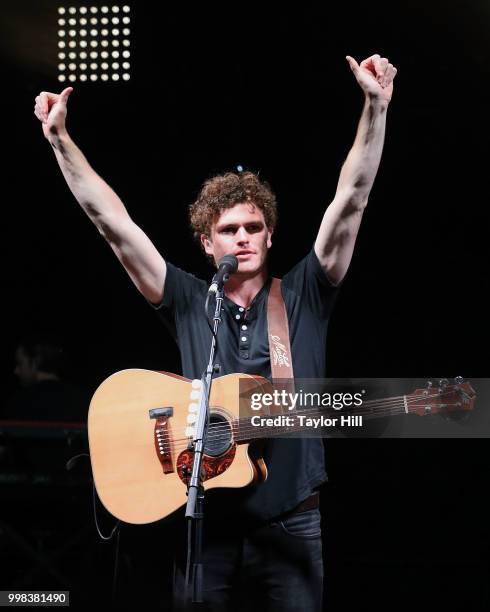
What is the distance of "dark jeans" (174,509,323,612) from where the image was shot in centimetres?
286

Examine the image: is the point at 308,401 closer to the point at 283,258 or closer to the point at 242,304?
the point at 242,304

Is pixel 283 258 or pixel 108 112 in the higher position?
pixel 108 112

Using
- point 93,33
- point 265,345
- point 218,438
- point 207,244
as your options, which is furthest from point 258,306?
point 93,33

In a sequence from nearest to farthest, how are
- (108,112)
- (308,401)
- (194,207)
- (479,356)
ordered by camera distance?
1. (308,401)
2. (194,207)
3. (479,356)
4. (108,112)

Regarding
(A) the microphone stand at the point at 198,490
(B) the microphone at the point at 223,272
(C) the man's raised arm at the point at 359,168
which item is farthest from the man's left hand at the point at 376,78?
(A) the microphone stand at the point at 198,490

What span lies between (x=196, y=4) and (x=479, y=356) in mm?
2289

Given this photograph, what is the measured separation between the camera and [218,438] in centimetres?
297

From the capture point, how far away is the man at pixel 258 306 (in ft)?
9.46

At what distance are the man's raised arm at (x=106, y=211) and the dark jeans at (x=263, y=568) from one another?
3.11 feet

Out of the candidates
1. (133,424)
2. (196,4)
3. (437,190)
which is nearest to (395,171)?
(437,190)

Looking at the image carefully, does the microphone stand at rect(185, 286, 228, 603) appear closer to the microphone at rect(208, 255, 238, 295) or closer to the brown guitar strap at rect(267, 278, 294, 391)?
the microphone at rect(208, 255, 238, 295)

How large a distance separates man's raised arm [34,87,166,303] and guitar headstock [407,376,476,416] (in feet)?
3.37

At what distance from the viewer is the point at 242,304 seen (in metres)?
3.25

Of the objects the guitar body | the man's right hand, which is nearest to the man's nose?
the guitar body
